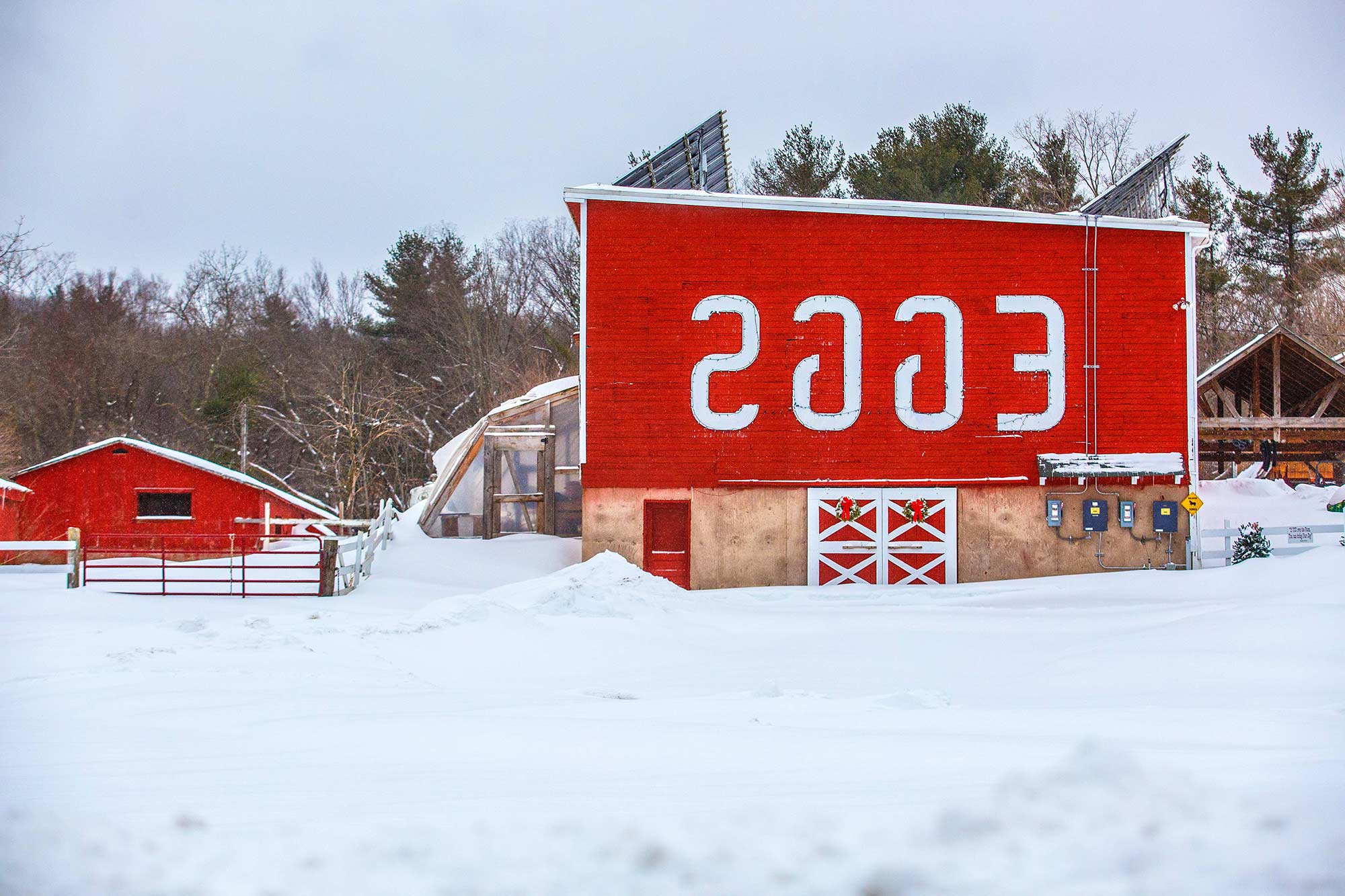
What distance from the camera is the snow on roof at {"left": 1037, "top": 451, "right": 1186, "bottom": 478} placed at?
53.3 feet

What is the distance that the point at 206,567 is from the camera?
14.0 metres

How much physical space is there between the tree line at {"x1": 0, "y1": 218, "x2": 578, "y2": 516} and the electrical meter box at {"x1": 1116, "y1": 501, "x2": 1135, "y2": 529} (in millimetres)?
24088

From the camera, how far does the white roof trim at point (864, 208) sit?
1625cm

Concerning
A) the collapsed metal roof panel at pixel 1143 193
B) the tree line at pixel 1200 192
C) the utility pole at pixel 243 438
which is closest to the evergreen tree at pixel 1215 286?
the tree line at pixel 1200 192

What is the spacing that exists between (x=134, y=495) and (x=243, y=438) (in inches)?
430

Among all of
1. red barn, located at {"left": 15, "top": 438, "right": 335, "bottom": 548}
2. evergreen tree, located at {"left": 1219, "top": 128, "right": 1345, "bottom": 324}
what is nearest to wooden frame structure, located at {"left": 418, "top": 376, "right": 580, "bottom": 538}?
red barn, located at {"left": 15, "top": 438, "right": 335, "bottom": 548}

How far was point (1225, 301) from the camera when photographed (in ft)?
123

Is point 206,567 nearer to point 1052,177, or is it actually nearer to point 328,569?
point 328,569

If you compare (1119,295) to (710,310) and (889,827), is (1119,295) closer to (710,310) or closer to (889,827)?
(710,310)

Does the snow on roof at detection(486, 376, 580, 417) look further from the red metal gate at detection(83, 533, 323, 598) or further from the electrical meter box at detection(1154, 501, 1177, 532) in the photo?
the electrical meter box at detection(1154, 501, 1177, 532)

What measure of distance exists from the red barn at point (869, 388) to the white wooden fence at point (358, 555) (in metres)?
3.94

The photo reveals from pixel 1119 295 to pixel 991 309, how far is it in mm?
2397

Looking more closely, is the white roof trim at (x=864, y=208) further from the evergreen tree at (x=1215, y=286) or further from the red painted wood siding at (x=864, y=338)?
the evergreen tree at (x=1215, y=286)

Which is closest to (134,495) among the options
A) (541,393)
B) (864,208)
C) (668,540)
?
(541,393)
